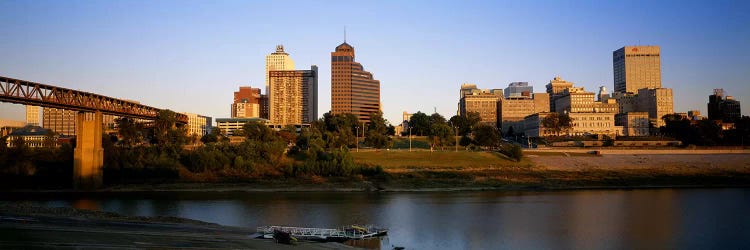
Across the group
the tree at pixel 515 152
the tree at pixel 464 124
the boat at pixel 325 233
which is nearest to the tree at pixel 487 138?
the tree at pixel 515 152

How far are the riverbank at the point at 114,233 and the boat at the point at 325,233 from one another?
175 centimetres

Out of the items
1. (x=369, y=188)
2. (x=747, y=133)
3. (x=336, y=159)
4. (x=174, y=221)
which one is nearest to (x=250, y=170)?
(x=336, y=159)

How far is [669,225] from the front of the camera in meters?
52.5

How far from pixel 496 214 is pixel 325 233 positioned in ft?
73.2

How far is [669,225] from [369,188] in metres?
47.4

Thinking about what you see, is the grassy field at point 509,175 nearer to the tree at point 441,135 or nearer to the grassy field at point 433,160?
the grassy field at point 433,160

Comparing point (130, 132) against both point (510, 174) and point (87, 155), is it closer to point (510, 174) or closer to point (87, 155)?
point (87, 155)

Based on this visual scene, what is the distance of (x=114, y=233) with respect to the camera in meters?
40.8

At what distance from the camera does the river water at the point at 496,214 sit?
148 ft

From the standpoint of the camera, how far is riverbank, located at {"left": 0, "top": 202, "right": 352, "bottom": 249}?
36.5 metres

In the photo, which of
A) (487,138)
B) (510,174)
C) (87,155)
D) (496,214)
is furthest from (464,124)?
(496,214)

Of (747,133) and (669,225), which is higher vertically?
(747,133)

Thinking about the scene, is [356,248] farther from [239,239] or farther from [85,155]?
[85,155]

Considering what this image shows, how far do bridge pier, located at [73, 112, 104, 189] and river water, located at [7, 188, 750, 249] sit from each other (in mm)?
10769
